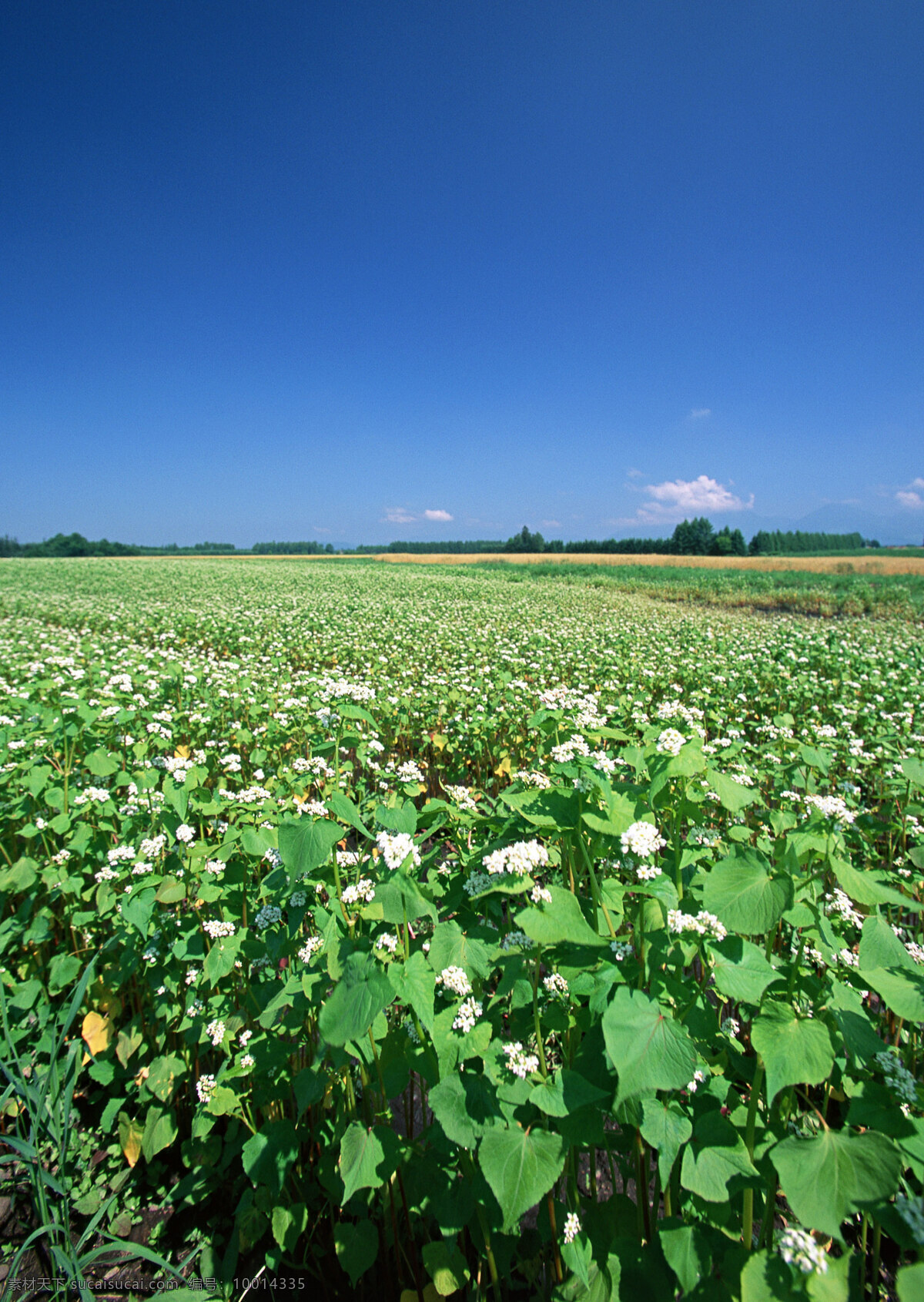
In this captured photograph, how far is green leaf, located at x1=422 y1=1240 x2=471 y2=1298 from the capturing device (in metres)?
1.54

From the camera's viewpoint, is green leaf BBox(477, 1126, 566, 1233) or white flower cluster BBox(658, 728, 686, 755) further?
white flower cluster BBox(658, 728, 686, 755)

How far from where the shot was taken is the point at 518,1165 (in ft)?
3.97

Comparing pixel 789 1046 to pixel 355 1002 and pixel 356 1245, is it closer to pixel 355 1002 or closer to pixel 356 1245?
pixel 355 1002

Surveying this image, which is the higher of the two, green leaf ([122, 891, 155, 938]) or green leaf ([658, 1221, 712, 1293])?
green leaf ([122, 891, 155, 938])

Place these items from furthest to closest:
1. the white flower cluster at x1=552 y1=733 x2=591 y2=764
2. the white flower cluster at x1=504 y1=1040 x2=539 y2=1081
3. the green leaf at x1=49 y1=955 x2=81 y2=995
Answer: the green leaf at x1=49 y1=955 x2=81 y2=995 < the white flower cluster at x1=552 y1=733 x2=591 y2=764 < the white flower cluster at x1=504 y1=1040 x2=539 y2=1081

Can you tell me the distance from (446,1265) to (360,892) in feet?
3.60

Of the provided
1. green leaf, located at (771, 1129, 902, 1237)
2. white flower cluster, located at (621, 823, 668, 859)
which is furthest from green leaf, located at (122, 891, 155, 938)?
green leaf, located at (771, 1129, 902, 1237)

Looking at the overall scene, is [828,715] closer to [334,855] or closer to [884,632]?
[334,855]

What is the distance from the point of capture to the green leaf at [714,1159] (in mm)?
1228

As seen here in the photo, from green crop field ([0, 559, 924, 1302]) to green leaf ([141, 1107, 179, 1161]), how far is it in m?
0.01

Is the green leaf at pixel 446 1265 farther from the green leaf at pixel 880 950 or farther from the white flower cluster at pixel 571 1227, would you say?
the green leaf at pixel 880 950

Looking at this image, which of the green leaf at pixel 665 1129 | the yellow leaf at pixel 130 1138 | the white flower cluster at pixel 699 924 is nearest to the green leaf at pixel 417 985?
the green leaf at pixel 665 1129

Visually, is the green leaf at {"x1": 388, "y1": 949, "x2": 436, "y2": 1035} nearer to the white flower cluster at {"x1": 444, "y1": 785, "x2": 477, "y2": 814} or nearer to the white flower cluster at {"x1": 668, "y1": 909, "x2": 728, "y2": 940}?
the white flower cluster at {"x1": 668, "y1": 909, "x2": 728, "y2": 940}

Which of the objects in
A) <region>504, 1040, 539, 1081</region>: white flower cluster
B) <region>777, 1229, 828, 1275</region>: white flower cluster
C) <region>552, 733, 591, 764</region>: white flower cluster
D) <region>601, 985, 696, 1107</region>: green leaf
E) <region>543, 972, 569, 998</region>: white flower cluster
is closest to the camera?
<region>777, 1229, 828, 1275</region>: white flower cluster
